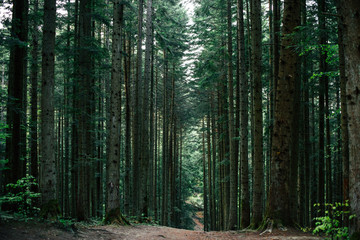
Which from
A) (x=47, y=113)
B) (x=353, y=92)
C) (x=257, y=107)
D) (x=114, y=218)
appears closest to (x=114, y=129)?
(x=47, y=113)

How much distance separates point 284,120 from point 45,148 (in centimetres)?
664

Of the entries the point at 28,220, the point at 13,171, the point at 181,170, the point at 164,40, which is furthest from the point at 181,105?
the point at 28,220

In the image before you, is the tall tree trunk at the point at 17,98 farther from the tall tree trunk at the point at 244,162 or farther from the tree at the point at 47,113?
the tall tree trunk at the point at 244,162

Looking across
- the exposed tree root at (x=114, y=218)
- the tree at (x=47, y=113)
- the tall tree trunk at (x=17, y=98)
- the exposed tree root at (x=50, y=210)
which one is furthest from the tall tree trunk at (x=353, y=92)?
the tall tree trunk at (x=17, y=98)

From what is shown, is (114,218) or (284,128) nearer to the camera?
(284,128)

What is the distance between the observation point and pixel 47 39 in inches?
295

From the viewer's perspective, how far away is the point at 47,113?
7434mm

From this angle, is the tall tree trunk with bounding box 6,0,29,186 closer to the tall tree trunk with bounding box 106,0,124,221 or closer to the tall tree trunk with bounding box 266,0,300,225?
the tall tree trunk with bounding box 106,0,124,221

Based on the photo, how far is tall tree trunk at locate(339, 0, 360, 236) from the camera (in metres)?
4.38

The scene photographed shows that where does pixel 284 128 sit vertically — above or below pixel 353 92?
below

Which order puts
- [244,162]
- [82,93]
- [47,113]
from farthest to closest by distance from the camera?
[82,93], [244,162], [47,113]

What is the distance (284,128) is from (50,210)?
6.69 metres

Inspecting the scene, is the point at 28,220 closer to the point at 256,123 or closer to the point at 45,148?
the point at 45,148

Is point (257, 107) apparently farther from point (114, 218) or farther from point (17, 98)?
point (17, 98)
